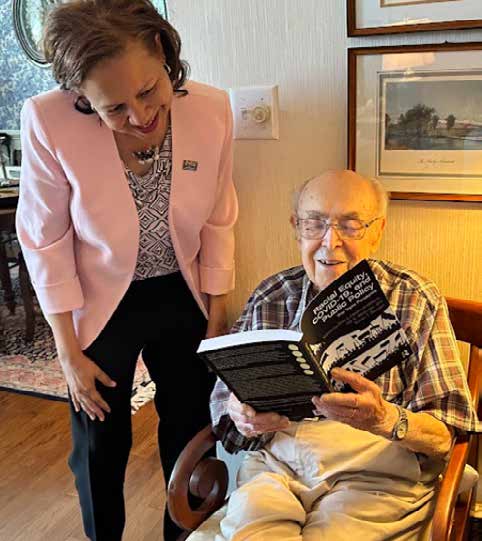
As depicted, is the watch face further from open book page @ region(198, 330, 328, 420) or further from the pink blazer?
the pink blazer

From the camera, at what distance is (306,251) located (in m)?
1.25

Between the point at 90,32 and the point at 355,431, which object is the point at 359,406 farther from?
the point at 90,32

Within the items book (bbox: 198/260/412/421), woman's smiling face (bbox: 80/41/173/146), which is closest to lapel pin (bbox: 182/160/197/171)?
woman's smiling face (bbox: 80/41/173/146)

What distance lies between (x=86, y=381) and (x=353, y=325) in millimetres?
669

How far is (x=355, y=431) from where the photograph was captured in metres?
1.19

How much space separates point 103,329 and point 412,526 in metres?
0.75

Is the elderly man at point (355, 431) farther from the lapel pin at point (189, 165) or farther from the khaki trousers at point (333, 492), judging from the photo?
the lapel pin at point (189, 165)

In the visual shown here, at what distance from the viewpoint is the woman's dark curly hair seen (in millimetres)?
1052

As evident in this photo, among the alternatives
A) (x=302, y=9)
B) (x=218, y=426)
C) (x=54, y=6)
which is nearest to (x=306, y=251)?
(x=218, y=426)

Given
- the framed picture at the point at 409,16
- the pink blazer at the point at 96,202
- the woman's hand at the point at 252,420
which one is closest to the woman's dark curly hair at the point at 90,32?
the pink blazer at the point at 96,202

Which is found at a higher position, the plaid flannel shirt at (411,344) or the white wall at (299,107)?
the white wall at (299,107)

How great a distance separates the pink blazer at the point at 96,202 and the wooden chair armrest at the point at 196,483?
0.35 m

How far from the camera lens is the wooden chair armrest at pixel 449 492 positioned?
0.98 meters

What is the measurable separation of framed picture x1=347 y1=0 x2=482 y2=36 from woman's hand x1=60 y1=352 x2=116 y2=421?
913 mm
